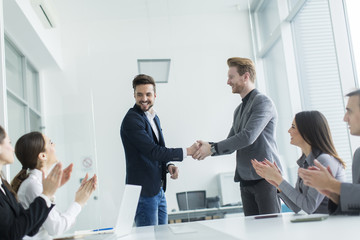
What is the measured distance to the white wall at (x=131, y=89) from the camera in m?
4.64

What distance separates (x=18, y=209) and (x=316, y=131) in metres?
1.49

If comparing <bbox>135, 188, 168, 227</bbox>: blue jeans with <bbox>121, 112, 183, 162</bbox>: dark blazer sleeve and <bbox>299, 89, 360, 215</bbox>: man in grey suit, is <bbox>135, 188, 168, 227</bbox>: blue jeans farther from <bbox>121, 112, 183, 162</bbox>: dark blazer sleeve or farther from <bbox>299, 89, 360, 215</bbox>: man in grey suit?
<bbox>299, 89, 360, 215</bbox>: man in grey suit

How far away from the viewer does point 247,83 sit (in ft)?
10.4

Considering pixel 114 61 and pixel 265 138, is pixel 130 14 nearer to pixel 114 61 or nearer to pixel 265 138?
pixel 114 61

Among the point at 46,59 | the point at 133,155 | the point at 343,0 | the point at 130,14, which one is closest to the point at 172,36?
the point at 130,14

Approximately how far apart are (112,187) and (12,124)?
1341mm

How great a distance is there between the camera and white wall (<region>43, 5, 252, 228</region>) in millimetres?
4641

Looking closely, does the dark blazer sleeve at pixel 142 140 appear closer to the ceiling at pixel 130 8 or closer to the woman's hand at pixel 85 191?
the woman's hand at pixel 85 191

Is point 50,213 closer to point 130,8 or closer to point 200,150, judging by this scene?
point 200,150

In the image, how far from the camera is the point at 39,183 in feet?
7.00

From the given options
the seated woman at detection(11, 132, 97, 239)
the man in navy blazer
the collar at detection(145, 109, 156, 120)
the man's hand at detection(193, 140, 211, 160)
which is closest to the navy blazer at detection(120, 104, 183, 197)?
the man in navy blazer

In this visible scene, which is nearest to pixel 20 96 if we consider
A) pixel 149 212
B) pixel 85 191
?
pixel 149 212

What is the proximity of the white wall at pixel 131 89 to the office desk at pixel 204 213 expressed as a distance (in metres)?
0.10

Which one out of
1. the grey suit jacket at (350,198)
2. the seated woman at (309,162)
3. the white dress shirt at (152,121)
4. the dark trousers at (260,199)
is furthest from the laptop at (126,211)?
the white dress shirt at (152,121)
